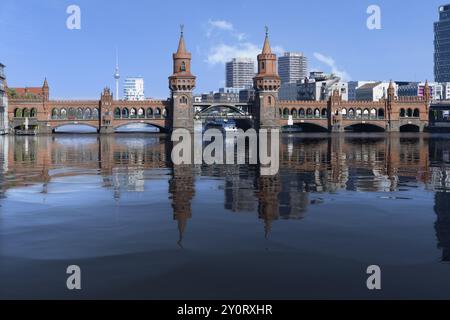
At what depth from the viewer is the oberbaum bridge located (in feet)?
427

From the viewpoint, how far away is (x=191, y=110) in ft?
431

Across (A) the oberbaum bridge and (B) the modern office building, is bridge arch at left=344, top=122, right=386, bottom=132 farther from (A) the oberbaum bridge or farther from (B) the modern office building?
(B) the modern office building

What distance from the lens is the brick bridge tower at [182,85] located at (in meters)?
128

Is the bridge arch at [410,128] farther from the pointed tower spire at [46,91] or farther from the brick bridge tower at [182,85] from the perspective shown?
the pointed tower spire at [46,91]

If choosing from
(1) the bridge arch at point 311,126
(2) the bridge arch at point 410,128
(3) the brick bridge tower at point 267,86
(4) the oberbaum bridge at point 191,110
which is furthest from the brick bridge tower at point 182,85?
(2) the bridge arch at point 410,128

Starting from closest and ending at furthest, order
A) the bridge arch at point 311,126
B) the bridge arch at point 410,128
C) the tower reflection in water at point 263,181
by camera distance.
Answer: the tower reflection in water at point 263,181 → the bridge arch at point 311,126 → the bridge arch at point 410,128

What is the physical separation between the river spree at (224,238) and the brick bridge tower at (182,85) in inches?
3964

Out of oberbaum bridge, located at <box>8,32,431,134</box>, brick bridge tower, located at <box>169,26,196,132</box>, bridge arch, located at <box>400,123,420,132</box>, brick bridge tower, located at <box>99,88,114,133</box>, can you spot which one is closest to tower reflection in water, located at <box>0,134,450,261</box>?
brick bridge tower, located at <box>169,26,196,132</box>

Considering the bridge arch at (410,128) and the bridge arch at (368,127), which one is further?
the bridge arch at (410,128)

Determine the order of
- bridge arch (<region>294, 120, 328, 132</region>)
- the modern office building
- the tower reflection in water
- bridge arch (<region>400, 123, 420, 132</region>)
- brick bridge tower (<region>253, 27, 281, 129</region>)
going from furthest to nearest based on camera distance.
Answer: bridge arch (<region>400, 123, 420, 132</region>) < bridge arch (<region>294, 120, 328, 132</region>) < brick bridge tower (<region>253, 27, 281, 129</region>) < the modern office building < the tower reflection in water

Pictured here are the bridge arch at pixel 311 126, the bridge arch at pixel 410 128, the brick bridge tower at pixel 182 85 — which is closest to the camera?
the brick bridge tower at pixel 182 85
